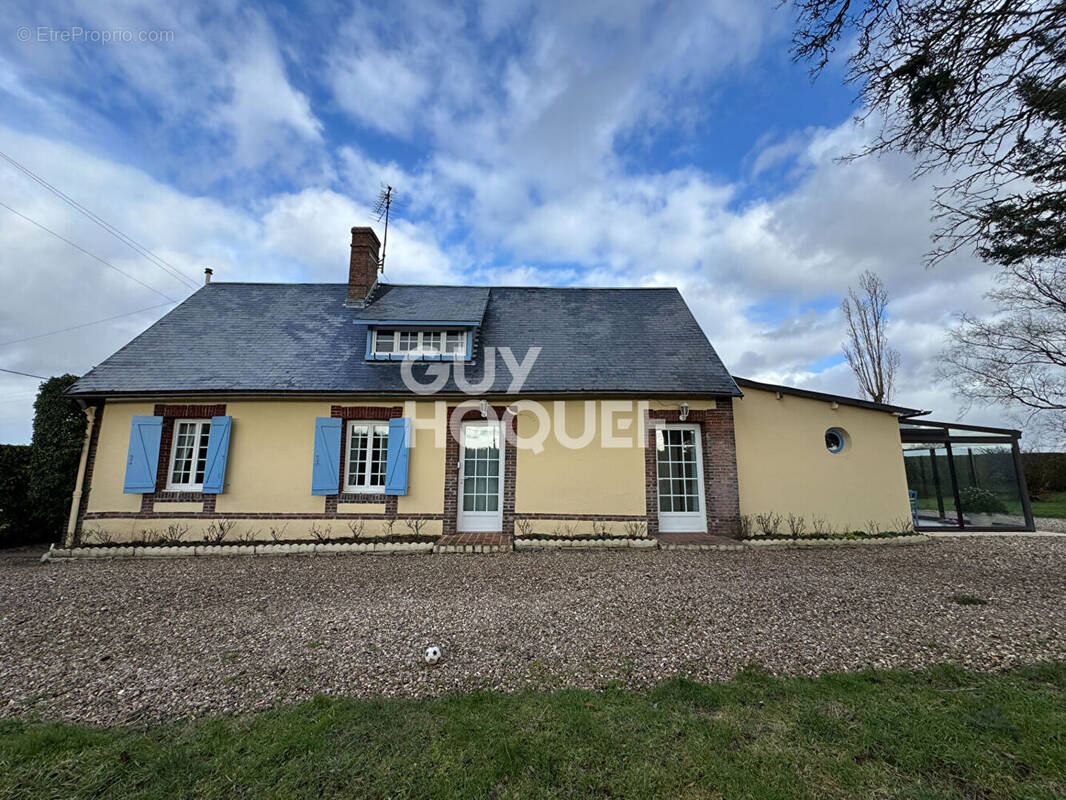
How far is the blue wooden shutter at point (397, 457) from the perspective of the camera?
776cm

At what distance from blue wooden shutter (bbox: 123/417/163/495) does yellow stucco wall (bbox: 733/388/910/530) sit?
11.1 meters

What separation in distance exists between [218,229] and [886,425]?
15.3 m

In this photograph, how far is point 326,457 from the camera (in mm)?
7844

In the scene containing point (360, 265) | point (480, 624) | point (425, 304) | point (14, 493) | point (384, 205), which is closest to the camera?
point (480, 624)

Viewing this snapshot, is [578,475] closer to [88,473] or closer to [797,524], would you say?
[797,524]

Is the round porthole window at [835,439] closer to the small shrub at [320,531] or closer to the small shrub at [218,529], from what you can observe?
the small shrub at [320,531]

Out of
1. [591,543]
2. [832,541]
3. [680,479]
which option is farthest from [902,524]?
[591,543]

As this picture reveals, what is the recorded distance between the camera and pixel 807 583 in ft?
16.8

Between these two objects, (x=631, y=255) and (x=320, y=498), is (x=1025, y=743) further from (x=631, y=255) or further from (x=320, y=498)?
(x=631, y=255)

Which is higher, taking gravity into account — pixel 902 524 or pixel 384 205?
pixel 384 205

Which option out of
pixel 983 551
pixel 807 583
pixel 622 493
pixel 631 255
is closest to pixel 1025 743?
pixel 807 583

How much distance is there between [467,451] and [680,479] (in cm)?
419

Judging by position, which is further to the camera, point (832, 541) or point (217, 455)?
point (217, 455)

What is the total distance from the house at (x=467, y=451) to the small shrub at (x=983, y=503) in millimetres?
3268
